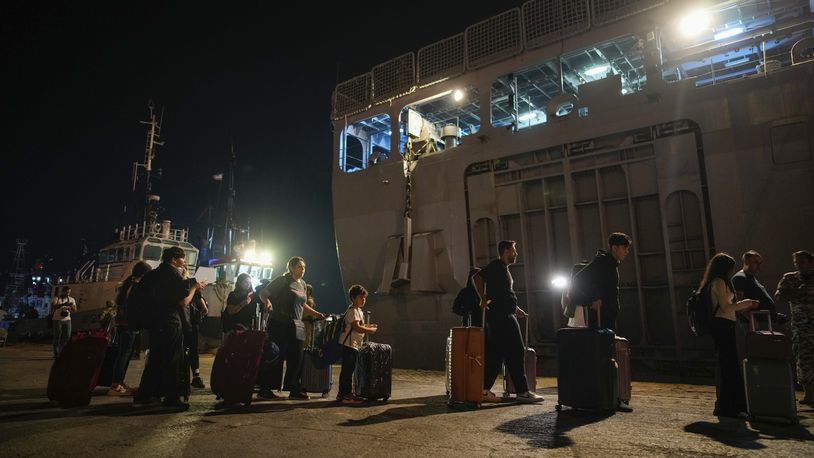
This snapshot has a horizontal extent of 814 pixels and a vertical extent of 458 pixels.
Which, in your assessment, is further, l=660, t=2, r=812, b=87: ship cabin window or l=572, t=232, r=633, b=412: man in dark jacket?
l=660, t=2, r=812, b=87: ship cabin window

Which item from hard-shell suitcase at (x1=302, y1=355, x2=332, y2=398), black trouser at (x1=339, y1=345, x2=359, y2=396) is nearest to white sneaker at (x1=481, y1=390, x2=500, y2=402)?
black trouser at (x1=339, y1=345, x2=359, y2=396)

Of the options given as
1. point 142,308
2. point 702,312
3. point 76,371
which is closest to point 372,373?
point 142,308

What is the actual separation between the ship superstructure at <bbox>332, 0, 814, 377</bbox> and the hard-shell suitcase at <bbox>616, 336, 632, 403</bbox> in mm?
2920

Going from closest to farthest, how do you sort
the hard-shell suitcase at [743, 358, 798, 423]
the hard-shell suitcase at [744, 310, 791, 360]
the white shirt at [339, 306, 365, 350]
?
1. the hard-shell suitcase at [743, 358, 798, 423]
2. the hard-shell suitcase at [744, 310, 791, 360]
3. the white shirt at [339, 306, 365, 350]

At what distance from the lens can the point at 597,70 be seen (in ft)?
33.3

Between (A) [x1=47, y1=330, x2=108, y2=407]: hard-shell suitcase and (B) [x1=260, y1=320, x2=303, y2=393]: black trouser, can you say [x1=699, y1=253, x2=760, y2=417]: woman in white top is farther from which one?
(A) [x1=47, y1=330, x2=108, y2=407]: hard-shell suitcase

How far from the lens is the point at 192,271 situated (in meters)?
20.2

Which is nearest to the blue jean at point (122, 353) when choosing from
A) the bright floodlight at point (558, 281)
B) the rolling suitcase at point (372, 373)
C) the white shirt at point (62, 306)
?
the rolling suitcase at point (372, 373)

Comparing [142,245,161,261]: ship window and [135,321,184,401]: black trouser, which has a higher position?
[142,245,161,261]: ship window

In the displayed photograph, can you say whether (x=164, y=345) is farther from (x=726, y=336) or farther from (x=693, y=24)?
(x=693, y=24)

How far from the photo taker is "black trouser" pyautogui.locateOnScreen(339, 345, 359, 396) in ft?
15.8

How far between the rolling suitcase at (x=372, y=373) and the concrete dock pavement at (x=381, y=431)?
0.59ft

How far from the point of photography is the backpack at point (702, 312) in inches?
163

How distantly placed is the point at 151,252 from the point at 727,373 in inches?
793
